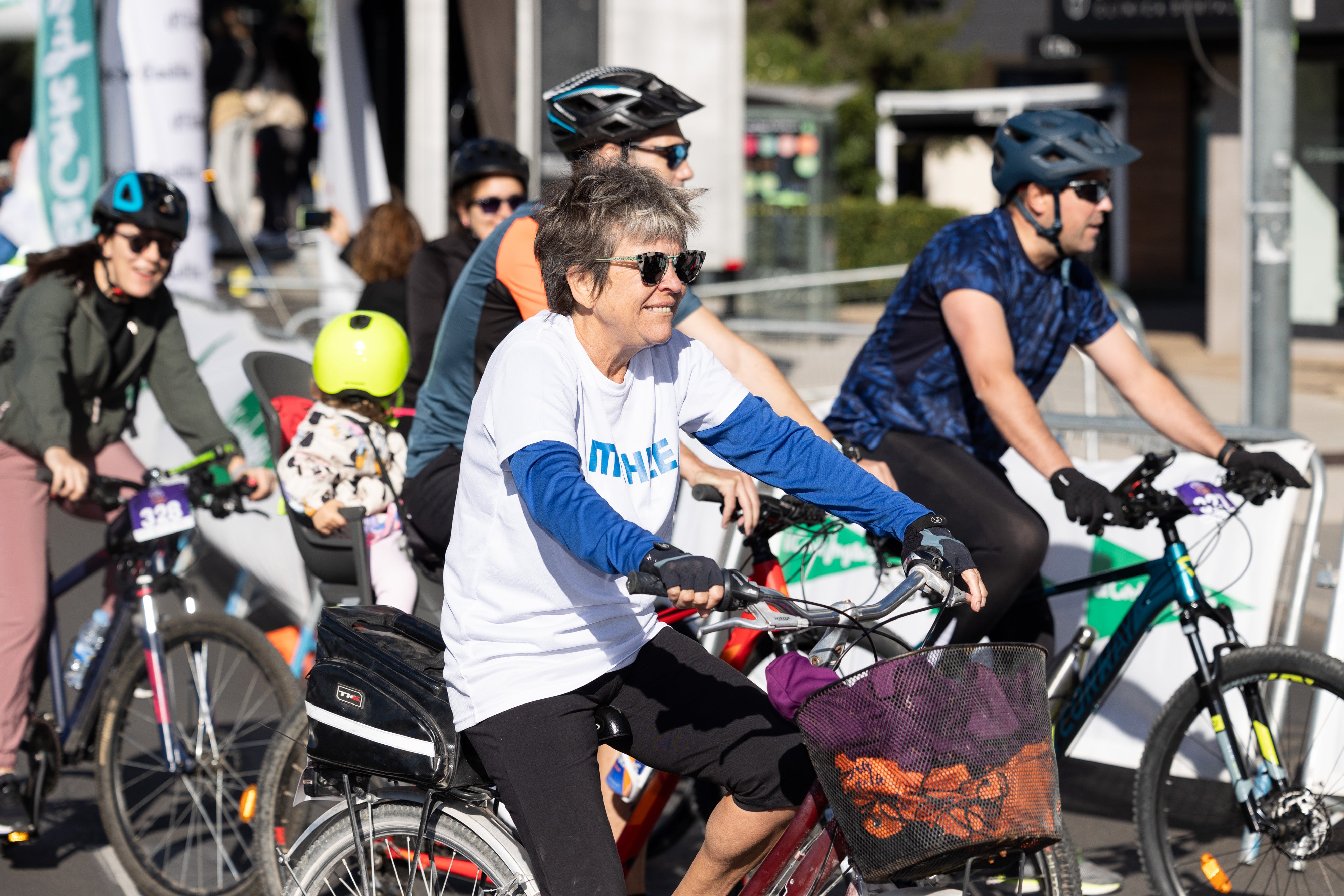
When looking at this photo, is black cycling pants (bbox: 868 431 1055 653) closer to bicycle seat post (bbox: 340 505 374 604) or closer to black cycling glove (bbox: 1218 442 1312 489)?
black cycling glove (bbox: 1218 442 1312 489)

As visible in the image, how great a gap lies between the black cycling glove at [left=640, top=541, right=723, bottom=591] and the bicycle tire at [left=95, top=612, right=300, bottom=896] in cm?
211

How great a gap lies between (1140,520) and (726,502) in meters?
1.06

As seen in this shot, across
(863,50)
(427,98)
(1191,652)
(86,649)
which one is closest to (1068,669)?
(1191,652)

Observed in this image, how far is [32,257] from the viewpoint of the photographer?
14.9 ft

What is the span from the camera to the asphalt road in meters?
4.29

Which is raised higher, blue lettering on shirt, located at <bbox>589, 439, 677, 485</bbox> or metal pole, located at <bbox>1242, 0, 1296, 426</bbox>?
metal pole, located at <bbox>1242, 0, 1296, 426</bbox>

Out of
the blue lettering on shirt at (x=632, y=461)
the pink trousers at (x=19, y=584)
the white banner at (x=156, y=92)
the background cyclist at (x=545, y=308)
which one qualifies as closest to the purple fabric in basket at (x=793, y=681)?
the blue lettering on shirt at (x=632, y=461)

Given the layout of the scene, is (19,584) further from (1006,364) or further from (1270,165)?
(1270,165)

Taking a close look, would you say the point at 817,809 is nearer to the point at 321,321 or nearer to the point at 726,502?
the point at 726,502

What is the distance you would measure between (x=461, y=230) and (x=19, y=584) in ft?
6.41

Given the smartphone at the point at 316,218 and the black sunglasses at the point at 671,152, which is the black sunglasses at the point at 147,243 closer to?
the black sunglasses at the point at 671,152

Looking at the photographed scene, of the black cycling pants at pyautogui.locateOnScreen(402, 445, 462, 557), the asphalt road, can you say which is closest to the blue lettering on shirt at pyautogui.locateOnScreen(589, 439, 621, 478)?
the black cycling pants at pyautogui.locateOnScreen(402, 445, 462, 557)

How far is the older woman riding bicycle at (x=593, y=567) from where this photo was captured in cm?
257

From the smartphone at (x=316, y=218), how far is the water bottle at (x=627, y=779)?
4.84 m
